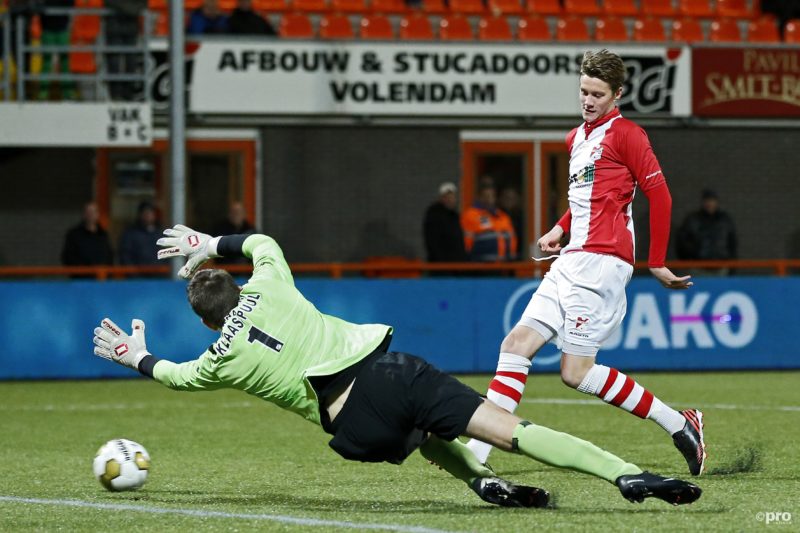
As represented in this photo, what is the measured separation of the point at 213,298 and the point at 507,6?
15209 mm

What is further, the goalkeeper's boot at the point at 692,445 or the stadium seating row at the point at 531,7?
the stadium seating row at the point at 531,7

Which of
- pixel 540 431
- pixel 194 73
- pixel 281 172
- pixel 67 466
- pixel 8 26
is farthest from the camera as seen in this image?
pixel 281 172

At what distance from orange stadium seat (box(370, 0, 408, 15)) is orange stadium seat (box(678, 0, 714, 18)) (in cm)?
403

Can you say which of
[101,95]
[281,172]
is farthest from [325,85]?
[101,95]

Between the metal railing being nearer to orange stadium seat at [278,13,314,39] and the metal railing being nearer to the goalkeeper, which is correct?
orange stadium seat at [278,13,314,39]

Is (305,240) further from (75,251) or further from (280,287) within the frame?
(280,287)

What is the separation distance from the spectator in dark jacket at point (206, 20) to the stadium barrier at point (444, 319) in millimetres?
4550

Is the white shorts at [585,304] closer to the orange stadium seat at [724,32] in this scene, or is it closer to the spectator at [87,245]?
the spectator at [87,245]

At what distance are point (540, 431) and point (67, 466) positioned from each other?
3625 mm

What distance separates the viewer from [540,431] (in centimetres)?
601

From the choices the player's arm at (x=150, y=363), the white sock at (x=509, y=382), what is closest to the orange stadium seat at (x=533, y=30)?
the white sock at (x=509, y=382)

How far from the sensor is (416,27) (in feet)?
64.8

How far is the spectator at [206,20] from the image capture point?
1861cm

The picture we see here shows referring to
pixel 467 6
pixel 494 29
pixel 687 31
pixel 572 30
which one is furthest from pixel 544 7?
pixel 687 31
